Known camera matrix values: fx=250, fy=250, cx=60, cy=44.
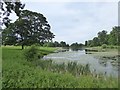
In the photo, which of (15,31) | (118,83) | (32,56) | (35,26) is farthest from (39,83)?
(35,26)

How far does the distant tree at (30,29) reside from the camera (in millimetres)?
47019

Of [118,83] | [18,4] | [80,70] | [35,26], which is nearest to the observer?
[118,83]

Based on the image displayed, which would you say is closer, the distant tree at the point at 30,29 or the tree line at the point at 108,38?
the distant tree at the point at 30,29

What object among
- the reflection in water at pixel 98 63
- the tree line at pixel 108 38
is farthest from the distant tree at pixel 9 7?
the tree line at pixel 108 38

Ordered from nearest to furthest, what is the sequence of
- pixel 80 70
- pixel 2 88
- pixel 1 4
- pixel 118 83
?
pixel 2 88 < pixel 118 83 < pixel 80 70 < pixel 1 4

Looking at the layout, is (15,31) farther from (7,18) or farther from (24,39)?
(7,18)

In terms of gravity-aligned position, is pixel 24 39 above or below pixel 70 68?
above

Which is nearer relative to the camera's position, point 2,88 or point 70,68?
point 2,88

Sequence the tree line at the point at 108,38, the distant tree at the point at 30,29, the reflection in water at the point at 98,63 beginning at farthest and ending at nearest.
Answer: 1. the tree line at the point at 108,38
2. the distant tree at the point at 30,29
3. the reflection in water at the point at 98,63

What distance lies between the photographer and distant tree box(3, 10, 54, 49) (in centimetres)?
4702

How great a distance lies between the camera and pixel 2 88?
9.30 m

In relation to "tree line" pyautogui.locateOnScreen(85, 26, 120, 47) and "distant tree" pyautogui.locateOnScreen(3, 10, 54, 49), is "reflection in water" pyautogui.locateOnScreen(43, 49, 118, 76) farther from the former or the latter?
"tree line" pyautogui.locateOnScreen(85, 26, 120, 47)

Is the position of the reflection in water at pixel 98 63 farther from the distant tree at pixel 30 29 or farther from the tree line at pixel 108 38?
the tree line at pixel 108 38

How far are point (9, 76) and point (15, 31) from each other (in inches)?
1440
